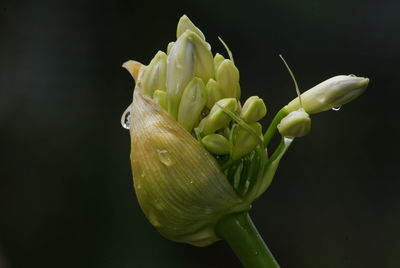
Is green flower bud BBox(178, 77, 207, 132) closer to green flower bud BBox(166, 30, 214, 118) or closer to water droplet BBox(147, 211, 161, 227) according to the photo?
green flower bud BBox(166, 30, 214, 118)

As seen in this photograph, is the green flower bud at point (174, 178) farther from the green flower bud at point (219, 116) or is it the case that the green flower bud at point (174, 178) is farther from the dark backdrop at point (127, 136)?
the dark backdrop at point (127, 136)

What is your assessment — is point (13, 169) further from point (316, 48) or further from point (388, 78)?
point (388, 78)

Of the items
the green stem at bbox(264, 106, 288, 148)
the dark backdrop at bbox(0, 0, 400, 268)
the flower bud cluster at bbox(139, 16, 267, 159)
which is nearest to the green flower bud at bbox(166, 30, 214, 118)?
the flower bud cluster at bbox(139, 16, 267, 159)

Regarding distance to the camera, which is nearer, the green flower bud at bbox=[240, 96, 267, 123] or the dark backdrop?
the green flower bud at bbox=[240, 96, 267, 123]

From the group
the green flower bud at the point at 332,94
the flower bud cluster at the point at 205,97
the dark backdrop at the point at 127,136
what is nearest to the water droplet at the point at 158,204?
the flower bud cluster at the point at 205,97

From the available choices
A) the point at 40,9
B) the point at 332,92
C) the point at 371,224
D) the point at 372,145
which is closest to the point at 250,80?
the point at 372,145

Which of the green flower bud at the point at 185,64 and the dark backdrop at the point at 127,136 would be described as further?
the dark backdrop at the point at 127,136
